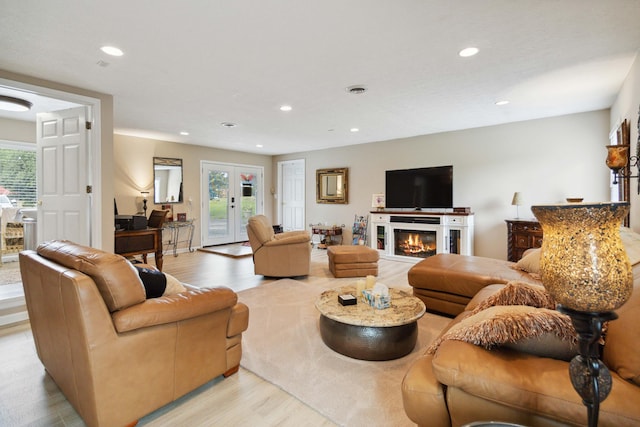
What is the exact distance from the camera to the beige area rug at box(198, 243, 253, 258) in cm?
644

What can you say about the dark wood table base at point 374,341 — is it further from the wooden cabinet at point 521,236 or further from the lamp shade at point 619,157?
the wooden cabinet at point 521,236

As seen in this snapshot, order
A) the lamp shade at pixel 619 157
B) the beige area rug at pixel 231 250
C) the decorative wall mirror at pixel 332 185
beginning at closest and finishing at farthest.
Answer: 1. the lamp shade at pixel 619 157
2. the beige area rug at pixel 231 250
3. the decorative wall mirror at pixel 332 185

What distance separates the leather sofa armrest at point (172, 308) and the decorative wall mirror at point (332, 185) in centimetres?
559

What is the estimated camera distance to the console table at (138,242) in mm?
Answer: 4102

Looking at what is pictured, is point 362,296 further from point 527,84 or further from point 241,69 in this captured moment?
point 527,84

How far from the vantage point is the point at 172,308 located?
5.41ft

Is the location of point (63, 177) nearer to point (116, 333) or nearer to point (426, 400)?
point (116, 333)

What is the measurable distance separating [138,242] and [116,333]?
3208mm

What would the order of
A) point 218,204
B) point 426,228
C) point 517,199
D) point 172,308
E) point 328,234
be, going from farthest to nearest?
point 218,204, point 328,234, point 426,228, point 517,199, point 172,308

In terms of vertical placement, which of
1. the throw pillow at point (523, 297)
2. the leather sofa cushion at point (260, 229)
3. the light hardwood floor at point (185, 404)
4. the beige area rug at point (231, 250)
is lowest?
the light hardwood floor at point (185, 404)

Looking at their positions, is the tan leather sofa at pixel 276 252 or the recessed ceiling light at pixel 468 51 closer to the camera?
the recessed ceiling light at pixel 468 51

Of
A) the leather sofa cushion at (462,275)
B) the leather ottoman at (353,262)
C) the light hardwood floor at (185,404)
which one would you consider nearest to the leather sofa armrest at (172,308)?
the light hardwood floor at (185,404)

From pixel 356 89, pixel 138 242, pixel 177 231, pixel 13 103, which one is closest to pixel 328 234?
pixel 177 231

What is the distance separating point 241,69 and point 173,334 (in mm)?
2383
